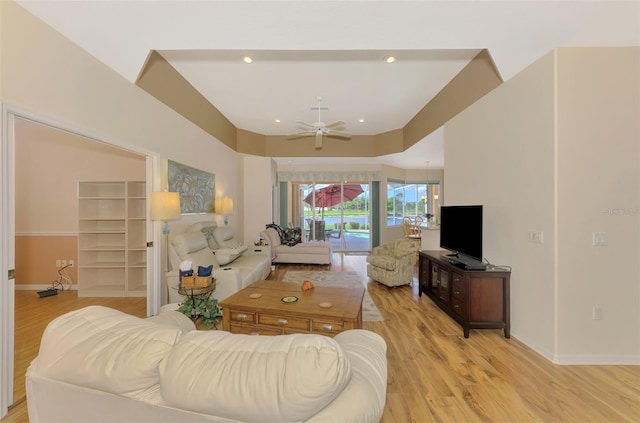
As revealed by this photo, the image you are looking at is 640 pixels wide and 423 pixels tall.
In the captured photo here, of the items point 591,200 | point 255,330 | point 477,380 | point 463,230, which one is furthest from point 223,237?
point 591,200

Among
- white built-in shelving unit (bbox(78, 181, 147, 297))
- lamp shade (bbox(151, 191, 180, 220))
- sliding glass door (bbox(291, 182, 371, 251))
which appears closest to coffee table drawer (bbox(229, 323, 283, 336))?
lamp shade (bbox(151, 191, 180, 220))

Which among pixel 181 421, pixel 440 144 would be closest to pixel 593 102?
pixel 440 144

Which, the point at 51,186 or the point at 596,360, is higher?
the point at 51,186

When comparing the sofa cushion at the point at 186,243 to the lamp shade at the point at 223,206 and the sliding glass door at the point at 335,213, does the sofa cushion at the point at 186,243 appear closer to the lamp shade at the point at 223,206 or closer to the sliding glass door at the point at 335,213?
the lamp shade at the point at 223,206

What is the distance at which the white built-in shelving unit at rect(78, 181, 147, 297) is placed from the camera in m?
3.95

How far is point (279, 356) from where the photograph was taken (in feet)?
2.52

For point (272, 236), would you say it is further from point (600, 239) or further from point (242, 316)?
point (600, 239)

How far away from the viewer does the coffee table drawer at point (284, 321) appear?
227 centimetres

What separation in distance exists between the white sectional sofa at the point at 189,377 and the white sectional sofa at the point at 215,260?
2.17 meters

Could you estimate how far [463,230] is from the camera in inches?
122

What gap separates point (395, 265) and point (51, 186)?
5.88 metres

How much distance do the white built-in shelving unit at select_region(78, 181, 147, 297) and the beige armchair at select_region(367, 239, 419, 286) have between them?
12.7 feet

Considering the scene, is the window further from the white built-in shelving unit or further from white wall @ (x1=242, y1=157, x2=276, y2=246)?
the white built-in shelving unit

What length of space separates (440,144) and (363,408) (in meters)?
5.45
